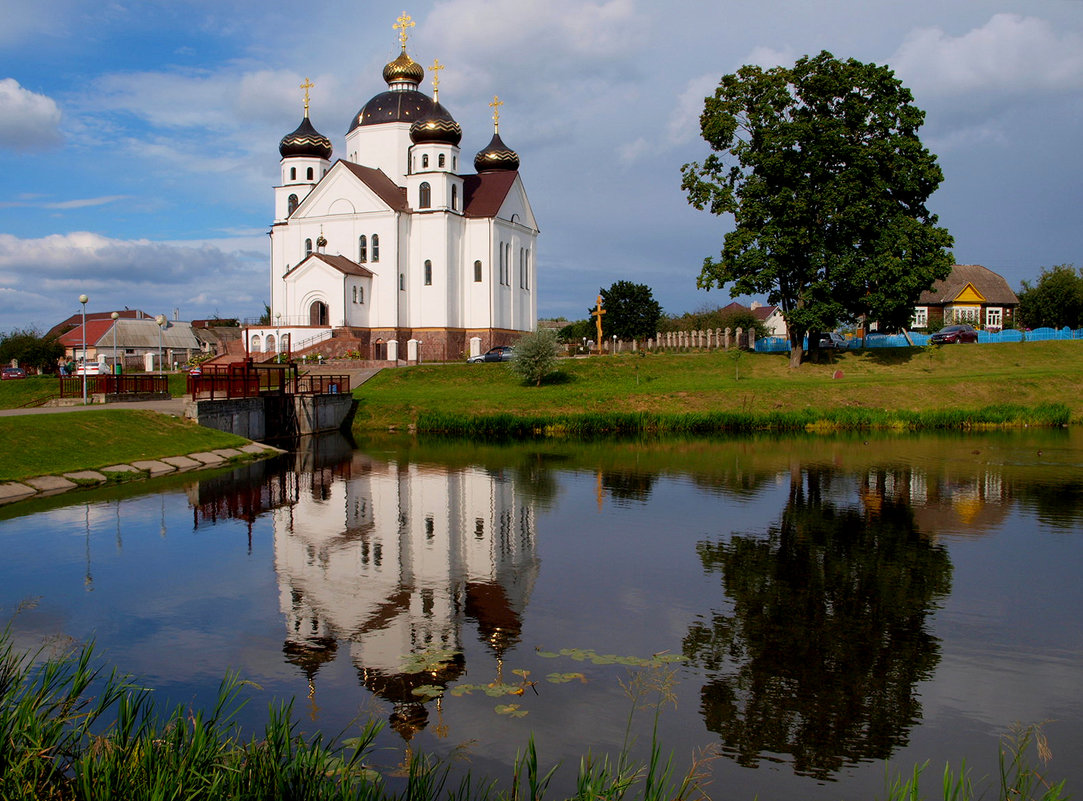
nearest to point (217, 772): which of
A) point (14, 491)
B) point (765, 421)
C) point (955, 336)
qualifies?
point (14, 491)

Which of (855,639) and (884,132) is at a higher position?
(884,132)

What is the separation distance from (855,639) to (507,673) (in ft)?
12.0

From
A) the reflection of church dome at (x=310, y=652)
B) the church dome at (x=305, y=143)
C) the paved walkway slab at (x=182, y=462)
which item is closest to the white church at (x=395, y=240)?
the church dome at (x=305, y=143)

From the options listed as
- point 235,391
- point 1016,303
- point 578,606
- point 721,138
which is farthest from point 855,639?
point 1016,303

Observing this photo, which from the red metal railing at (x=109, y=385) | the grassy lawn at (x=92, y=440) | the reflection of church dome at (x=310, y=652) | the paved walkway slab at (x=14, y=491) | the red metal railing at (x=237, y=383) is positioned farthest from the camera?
the red metal railing at (x=109, y=385)

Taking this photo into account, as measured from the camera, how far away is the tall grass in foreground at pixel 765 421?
3250 cm

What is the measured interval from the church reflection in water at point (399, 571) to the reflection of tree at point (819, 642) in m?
2.36

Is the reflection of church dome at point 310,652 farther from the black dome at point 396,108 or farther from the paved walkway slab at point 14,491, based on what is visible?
the black dome at point 396,108

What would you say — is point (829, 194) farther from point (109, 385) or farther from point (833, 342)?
point (109, 385)

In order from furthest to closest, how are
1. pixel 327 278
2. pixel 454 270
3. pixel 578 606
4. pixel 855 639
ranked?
1. pixel 454 270
2. pixel 327 278
3. pixel 578 606
4. pixel 855 639

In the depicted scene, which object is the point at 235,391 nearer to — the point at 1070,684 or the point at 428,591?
the point at 428,591

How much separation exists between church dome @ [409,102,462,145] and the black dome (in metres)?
3.24

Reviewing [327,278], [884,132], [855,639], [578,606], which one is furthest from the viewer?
[327,278]

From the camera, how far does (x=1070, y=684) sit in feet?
25.4
